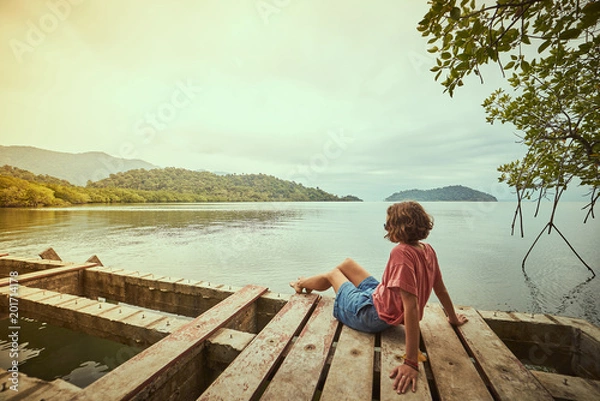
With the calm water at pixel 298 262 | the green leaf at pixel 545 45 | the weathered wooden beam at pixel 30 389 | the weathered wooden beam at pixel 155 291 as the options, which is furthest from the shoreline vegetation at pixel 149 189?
the green leaf at pixel 545 45

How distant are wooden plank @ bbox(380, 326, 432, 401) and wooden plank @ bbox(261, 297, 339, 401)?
0.49m

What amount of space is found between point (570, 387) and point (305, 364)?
2.10m

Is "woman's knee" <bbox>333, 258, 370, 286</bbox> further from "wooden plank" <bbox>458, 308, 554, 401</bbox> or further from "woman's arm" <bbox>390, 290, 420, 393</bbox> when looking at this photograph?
"woman's arm" <bbox>390, 290, 420, 393</bbox>

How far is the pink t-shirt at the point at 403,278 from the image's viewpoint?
2141mm

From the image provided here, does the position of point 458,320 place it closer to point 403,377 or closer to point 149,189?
point 403,377

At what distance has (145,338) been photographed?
111 inches

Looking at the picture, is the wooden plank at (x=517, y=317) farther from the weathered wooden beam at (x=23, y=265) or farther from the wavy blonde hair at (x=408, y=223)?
the weathered wooden beam at (x=23, y=265)

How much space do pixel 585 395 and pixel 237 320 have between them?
3.24m

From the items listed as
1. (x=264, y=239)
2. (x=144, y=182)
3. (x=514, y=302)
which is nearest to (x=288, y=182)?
(x=144, y=182)

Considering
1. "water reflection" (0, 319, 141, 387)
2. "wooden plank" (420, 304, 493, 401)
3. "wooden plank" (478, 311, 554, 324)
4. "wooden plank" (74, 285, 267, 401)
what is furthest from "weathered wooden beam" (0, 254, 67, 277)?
"wooden plank" (478, 311, 554, 324)

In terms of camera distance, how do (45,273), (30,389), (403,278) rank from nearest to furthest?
(30,389)
(403,278)
(45,273)

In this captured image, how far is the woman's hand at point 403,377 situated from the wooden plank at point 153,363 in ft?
5.82

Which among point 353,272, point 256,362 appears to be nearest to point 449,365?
point 353,272

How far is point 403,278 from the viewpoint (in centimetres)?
213
